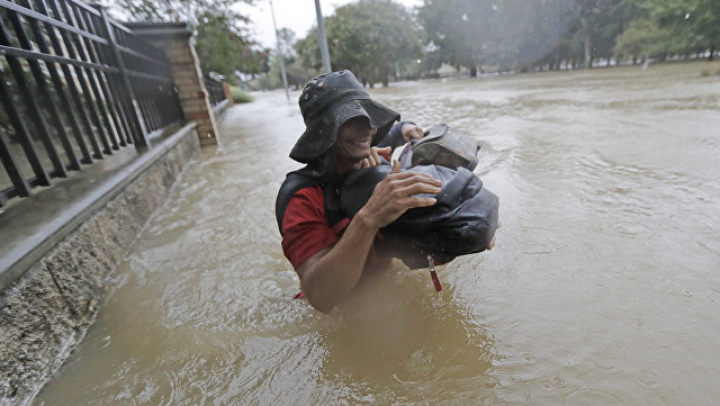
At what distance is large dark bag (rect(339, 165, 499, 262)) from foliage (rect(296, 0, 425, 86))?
80.1ft

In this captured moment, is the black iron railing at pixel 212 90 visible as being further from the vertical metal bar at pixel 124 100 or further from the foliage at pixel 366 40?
the foliage at pixel 366 40

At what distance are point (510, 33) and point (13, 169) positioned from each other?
1641 inches

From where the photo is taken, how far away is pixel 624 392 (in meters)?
1.22

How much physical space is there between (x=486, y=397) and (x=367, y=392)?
46 cm

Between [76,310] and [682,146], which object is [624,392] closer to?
[76,310]

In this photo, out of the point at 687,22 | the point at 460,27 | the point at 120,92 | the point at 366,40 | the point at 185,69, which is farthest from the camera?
the point at 460,27

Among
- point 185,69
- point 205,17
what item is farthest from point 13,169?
point 205,17

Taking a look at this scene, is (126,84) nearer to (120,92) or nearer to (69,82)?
(120,92)

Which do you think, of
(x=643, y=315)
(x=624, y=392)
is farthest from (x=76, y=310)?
(x=643, y=315)

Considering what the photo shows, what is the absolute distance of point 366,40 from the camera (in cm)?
2622

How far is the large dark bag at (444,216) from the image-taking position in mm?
1343

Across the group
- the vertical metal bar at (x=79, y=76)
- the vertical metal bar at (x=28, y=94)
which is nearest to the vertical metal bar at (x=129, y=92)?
the vertical metal bar at (x=79, y=76)

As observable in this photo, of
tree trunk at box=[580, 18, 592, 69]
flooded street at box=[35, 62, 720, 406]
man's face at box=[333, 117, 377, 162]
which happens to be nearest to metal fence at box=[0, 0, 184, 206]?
flooded street at box=[35, 62, 720, 406]

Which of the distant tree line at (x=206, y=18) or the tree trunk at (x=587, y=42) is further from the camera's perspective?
the tree trunk at (x=587, y=42)
